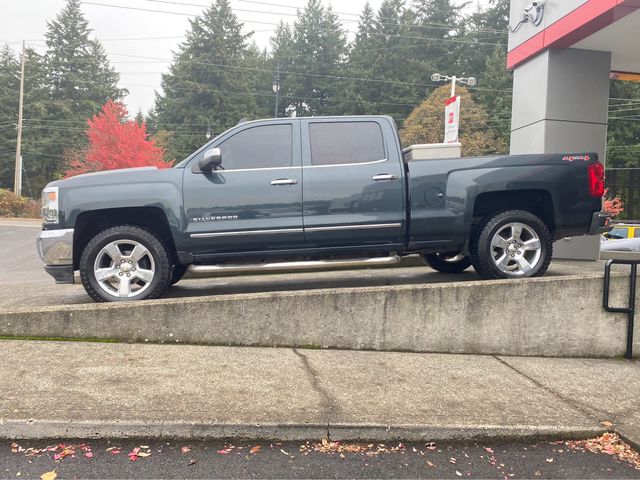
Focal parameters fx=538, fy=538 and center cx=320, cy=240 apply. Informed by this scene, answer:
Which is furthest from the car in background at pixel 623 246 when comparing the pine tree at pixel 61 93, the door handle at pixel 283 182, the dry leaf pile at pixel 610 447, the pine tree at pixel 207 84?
the pine tree at pixel 61 93

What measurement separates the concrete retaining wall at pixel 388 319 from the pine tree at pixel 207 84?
5312 centimetres

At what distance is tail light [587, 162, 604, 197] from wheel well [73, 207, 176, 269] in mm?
4401

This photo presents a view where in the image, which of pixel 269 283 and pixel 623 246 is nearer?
pixel 269 283

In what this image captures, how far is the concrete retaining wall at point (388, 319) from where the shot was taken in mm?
5129

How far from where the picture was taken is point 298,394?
3.85 m

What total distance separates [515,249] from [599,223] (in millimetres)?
909

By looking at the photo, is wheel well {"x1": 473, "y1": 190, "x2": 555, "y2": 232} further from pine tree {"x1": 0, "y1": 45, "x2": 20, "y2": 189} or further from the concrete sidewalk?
pine tree {"x1": 0, "y1": 45, "x2": 20, "y2": 189}

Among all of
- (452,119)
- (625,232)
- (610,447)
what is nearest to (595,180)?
(610,447)

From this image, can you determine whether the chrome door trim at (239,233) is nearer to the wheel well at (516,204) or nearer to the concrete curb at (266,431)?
the wheel well at (516,204)

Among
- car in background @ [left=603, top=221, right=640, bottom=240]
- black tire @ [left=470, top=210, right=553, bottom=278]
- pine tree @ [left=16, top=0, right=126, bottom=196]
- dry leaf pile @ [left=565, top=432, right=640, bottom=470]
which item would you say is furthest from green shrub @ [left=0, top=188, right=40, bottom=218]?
dry leaf pile @ [left=565, top=432, right=640, bottom=470]

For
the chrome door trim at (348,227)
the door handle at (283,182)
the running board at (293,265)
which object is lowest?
the running board at (293,265)

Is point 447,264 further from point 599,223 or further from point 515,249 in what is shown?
point 599,223

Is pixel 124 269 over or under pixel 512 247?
under

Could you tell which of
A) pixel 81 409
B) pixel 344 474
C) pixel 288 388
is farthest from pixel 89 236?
pixel 344 474
